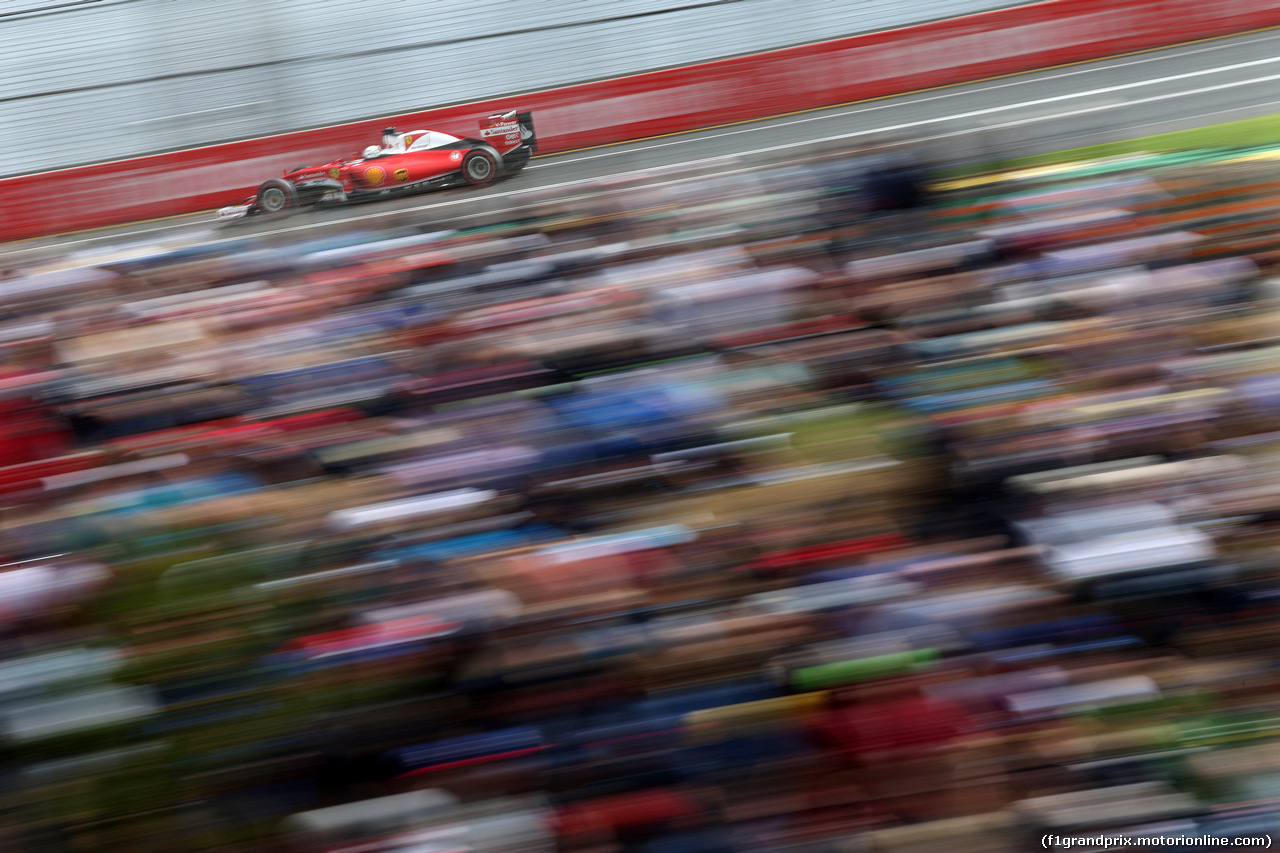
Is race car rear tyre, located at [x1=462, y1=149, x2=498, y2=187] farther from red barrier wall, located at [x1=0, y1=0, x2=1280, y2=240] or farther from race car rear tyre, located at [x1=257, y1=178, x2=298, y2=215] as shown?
race car rear tyre, located at [x1=257, y1=178, x2=298, y2=215]

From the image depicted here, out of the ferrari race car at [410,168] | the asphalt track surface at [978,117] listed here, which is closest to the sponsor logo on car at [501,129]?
the ferrari race car at [410,168]

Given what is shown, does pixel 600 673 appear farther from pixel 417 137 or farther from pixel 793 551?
pixel 417 137

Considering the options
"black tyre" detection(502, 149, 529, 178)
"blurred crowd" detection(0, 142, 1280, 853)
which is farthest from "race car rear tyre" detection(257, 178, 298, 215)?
"blurred crowd" detection(0, 142, 1280, 853)

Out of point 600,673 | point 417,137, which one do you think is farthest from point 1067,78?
point 600,673

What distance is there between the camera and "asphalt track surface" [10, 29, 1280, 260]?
414 inches

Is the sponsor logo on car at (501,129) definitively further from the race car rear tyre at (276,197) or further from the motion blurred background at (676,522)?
the motion blurred background at (676,522)

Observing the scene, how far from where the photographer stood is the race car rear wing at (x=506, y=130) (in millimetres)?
13070

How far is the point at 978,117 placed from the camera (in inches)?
479

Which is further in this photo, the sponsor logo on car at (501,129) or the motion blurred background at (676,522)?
the sponsor logo on car at (501,129)

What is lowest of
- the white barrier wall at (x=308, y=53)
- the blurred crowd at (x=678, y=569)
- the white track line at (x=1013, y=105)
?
the blurred crowd at (x=678, y=569)

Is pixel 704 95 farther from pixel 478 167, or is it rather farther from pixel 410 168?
pixel 410 168

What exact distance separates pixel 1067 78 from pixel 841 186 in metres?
10.8

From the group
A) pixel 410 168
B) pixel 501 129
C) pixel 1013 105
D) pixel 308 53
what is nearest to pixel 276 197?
pixel 410 168

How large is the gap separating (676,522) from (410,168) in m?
11.4
